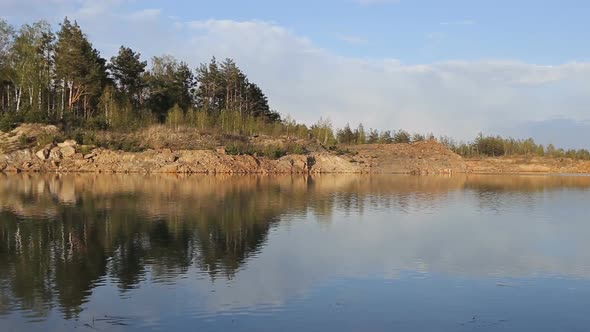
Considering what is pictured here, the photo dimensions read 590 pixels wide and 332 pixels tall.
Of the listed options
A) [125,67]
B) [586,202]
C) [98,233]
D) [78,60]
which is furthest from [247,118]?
[98,233]

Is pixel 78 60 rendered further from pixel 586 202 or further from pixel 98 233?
pixel 586 202

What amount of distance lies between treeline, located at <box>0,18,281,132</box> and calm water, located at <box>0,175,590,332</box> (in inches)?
1926

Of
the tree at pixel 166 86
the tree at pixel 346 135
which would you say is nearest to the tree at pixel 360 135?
the tree at pixel 346 135

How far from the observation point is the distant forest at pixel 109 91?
73500 mm

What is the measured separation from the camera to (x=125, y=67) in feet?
277

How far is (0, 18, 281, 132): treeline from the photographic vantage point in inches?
2886

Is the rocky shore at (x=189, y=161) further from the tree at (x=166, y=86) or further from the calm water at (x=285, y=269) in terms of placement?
the calm water at (x=285, y=269)

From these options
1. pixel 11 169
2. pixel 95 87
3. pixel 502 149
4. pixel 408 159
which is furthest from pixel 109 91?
pixel 502 149

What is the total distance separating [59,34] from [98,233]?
68.5 m

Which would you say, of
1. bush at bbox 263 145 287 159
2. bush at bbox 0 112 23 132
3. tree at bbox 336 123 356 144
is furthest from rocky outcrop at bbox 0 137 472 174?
tree at bbox 336 123 356 144

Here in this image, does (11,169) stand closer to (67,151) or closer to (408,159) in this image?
(67,151)

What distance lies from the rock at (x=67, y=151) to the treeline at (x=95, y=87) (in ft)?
18.1

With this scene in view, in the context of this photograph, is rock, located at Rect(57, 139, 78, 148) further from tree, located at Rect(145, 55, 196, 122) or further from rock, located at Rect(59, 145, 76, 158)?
tree, located at Rect(145, 55, 196, 122)

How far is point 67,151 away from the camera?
70250 mm
